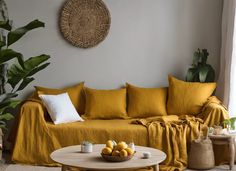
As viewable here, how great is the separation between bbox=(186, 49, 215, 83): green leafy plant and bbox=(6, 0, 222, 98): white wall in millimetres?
160

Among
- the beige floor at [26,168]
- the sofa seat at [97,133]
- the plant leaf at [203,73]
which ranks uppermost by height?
the plant leaf at [203,73]

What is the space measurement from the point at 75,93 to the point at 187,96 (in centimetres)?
135

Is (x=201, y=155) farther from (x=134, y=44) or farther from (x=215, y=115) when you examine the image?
(x=134, y=44)

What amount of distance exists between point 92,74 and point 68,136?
1.11m

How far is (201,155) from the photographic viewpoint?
472 centimetres

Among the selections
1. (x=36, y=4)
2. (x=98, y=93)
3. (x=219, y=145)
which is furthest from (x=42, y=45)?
(x=219, y=145)

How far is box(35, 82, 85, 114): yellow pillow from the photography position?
5.48 m

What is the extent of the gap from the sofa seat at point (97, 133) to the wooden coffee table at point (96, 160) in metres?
0.79

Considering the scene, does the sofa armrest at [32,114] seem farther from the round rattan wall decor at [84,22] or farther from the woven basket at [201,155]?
the woven basket at [201,155]

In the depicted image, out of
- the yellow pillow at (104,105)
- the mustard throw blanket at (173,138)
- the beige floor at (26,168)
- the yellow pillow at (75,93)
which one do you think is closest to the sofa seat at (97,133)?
the mustard throw blanket at (173,138)

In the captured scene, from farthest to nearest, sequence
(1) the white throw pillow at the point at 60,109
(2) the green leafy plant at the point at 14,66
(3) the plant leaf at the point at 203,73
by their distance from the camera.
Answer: (3) the plant leaf at the point at 203,73 < (1) the white throw pillow at the point at 60,109 < (2) the green leafy plant at the point at 14,66

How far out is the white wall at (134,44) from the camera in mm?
5695

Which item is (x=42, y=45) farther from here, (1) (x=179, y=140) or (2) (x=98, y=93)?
(1) (x=179, y=140)

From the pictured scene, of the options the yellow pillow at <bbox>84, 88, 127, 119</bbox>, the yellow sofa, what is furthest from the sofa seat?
the yellow pillow at <bbox>84, 88, 127, 119</bbox>
